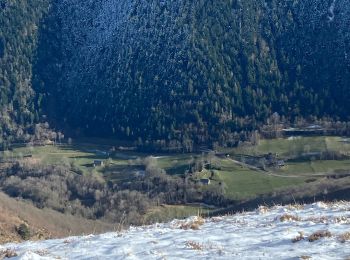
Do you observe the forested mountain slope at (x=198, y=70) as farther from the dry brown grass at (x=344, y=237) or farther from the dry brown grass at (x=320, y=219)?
the dry brown grass at (x=344, y=237)

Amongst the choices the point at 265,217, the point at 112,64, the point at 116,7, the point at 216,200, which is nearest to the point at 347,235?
the point at 265,217

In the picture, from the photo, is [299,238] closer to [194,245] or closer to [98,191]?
[194,245]

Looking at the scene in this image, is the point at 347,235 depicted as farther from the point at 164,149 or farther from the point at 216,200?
the point at 164,149

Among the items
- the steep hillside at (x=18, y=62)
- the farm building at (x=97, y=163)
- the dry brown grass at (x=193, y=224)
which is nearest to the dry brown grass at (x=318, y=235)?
the dry brown grass at (x=193, y=224)

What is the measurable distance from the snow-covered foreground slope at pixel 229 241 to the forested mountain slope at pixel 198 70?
107 meters

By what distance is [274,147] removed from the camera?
4636 inches

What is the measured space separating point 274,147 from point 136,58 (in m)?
57.0

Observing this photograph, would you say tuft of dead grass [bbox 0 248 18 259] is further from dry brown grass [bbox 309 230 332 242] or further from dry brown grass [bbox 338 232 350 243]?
dry brown grass [bbox 338 232 350 243]

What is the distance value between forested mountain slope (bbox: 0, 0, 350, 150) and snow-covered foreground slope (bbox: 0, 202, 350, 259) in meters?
107

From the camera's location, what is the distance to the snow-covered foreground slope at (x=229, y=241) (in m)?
18.1

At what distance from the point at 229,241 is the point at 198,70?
134637mm

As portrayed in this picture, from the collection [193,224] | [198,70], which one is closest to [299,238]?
[193,224]

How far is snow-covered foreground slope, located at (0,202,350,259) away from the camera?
59.5ft

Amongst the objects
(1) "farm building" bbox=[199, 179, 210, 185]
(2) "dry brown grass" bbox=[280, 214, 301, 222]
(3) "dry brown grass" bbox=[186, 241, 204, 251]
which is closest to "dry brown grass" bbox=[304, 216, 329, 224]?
(2) "dry brown grass" bbox=[280, 214, 301, 222]
